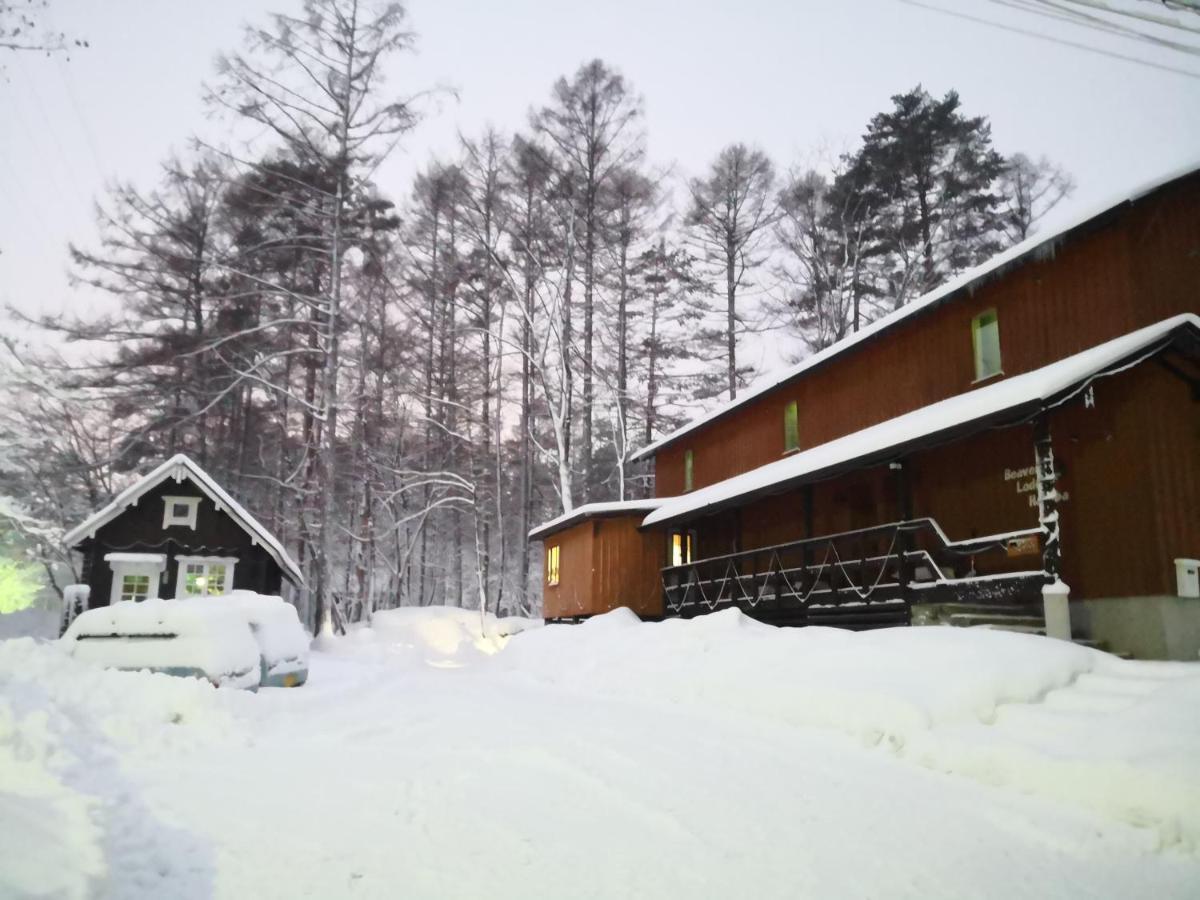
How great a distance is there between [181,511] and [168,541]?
0.94 meters

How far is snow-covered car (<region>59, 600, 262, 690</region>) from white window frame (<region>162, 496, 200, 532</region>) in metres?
13.4

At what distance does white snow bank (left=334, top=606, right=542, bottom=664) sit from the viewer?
22.5 metres

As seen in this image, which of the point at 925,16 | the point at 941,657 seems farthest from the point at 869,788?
the point at 925,16

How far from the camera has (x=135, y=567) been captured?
2223 cm

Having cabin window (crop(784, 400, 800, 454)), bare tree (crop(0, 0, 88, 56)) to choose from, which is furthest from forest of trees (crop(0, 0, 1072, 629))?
bare tree (crop(0, 0, 88, 56))

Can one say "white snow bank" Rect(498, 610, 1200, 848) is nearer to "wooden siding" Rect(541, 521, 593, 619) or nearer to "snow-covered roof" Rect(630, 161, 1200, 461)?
"snow-covered roof" Rect(630, 161, 1200, 461)

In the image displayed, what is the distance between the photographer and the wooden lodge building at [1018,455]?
9781 millimetres

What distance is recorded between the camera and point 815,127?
28.8 meters

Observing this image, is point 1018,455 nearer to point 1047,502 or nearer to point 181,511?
A: point 1047,502

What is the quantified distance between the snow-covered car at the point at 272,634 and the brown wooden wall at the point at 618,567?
338 inches

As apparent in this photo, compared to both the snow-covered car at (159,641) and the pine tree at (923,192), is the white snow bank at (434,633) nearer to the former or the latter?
the snow-covered car at (159,641)

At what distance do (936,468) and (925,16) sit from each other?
292 inches

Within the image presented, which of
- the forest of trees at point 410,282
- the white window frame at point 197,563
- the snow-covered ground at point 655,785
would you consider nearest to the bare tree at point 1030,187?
the forest of trees at point 410,282

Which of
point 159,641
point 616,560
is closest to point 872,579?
point 616,560
